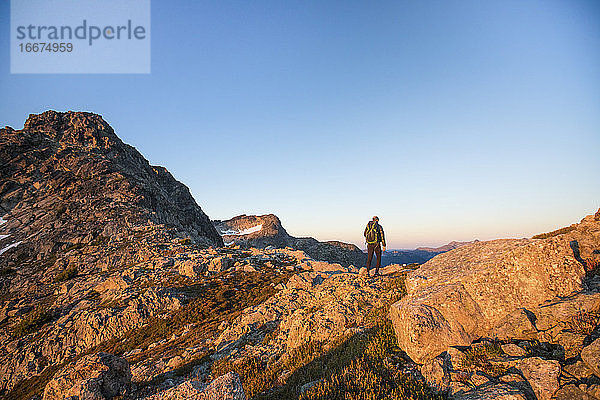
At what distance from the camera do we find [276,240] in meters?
87.0

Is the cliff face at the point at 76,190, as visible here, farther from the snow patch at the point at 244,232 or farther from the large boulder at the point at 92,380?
the large boulder at the point at 92,380

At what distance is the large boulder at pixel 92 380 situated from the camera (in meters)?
9.59

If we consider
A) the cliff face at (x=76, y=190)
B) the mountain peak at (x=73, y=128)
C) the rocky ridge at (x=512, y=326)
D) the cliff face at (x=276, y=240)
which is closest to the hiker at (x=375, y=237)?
the rocky ridge at (x=512, y=326)

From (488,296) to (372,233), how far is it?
10.3 metres

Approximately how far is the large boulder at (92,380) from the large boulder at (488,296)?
1049 cm

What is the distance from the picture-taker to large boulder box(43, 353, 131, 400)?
31.5 ft

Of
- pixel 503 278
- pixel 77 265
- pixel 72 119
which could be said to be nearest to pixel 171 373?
pixel 503 278

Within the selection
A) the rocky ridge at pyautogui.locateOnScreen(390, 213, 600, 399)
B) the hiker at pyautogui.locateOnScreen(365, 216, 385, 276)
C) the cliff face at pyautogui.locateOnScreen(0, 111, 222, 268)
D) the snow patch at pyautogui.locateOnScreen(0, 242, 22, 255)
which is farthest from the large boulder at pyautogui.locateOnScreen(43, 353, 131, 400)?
the snow patch at pyautogui.locateOnScreen(0, 242, 22, 255)

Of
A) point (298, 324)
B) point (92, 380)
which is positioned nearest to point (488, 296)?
point (298, 324)

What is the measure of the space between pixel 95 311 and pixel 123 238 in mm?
22083

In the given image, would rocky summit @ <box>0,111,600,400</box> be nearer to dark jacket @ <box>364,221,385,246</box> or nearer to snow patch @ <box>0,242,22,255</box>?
snow patch @ <box>0,242,22,255</box>

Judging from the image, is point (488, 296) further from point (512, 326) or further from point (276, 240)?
point (276, 240)

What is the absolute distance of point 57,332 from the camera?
69.5 ft

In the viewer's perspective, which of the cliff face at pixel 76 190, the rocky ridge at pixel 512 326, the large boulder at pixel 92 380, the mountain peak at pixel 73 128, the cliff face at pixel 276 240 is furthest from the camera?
the cliff face at pixel 276 240
